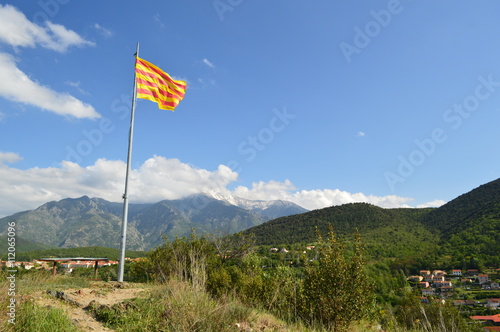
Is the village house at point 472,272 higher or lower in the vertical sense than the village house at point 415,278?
higher

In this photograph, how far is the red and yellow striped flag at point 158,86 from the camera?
13.8 meters

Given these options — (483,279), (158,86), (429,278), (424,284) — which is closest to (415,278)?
(429,278)

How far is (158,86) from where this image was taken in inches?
572

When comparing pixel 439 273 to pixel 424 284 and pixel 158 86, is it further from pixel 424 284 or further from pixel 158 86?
pixel 158 86

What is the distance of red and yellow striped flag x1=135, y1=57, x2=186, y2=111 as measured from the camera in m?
13.8

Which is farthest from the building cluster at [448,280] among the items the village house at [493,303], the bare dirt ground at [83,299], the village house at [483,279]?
the bare dirt ground at [83,299]

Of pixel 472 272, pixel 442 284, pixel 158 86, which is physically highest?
pixel 158 86

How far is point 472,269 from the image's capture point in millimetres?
82625

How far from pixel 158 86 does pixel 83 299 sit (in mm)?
9797

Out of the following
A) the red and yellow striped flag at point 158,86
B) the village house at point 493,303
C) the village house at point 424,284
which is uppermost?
the red and yellow striped flag at point 158,86

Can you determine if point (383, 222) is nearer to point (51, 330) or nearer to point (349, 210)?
point (349, 210)

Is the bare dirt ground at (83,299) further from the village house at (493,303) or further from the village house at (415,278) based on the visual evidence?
the village house at (415,278)

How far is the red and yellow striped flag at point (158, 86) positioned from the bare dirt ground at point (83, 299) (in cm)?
810

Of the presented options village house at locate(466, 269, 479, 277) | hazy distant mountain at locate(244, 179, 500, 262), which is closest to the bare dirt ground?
hazy distant mountain at locate(244, 179, 500, 262)
